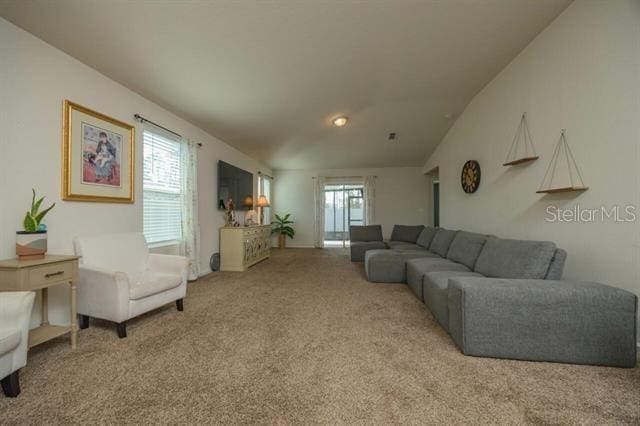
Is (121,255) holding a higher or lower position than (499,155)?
lower

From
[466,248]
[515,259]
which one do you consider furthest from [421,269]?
[515,259]

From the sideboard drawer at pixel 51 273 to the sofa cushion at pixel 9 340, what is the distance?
448mm

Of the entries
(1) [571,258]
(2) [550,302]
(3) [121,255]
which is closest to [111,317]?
(3) [121,255]

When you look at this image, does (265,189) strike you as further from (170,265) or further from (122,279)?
(122,279)

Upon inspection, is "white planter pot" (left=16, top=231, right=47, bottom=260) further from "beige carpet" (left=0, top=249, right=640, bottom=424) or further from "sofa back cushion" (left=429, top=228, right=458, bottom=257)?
"sofa back cushion" (left=429, top=228, right=458, bottom=257)

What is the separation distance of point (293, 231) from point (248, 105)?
4.86 m

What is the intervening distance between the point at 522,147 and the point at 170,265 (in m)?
4.19

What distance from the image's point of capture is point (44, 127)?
7.27ft

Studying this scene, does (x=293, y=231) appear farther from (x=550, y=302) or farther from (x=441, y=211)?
(x=550, y=302)

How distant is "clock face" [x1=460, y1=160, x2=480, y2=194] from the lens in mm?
4145

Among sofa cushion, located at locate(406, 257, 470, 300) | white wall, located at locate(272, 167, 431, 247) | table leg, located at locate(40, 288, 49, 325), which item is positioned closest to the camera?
table leg, located at locate(40, 288, 49, 325)

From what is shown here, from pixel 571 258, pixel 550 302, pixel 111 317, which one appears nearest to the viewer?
pixel 550 302

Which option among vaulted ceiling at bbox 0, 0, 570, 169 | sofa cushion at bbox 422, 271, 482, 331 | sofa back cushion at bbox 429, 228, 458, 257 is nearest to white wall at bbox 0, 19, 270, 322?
vaulted ceiling at bbox 0, 0, 570, 169

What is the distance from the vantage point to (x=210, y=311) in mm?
2789
